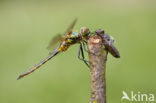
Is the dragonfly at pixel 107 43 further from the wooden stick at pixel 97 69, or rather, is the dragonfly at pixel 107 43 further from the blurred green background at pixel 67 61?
the blurred green background at pixel 67 61

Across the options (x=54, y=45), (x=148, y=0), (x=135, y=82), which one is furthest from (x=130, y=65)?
(x=148, y=0)

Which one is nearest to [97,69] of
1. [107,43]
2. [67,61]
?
[107,43]

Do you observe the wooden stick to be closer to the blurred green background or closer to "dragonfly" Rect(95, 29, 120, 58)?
"dragonfly" Rect(95, 29, 120, 58)

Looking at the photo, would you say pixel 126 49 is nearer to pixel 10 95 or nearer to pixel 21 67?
pixel 21 67

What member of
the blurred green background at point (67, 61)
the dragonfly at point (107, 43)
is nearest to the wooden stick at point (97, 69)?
the dragonfly at point (107, 43)

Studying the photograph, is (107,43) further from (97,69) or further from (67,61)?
(67,61)

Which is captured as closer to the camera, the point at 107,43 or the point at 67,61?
the point at 107,43

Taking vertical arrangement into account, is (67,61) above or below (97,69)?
above

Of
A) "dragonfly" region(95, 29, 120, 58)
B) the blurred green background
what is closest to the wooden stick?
"dragonfly" region(95, 29, 120, 58)
